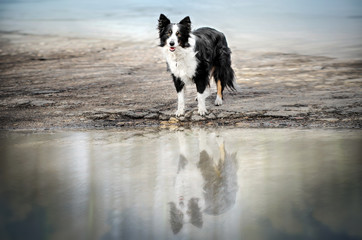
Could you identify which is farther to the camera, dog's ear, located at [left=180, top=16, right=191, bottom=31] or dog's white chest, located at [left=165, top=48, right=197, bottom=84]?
dog's white chest, located at [left=165, top=48, right=197, bottom=84]

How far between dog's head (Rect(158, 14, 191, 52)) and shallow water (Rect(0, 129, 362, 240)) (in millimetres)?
1438

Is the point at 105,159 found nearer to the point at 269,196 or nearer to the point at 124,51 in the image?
the point at 269,196

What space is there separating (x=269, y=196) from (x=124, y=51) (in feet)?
36.2

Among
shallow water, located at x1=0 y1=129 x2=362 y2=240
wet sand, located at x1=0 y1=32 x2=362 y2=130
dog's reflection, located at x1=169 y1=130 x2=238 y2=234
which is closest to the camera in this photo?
shallow water, located at x1=0 y1=129 x2=362 y2=240

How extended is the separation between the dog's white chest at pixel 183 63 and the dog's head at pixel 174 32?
0.27 ft

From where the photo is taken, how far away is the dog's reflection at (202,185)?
2314mm

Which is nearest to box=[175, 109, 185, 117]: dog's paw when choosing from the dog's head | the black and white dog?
the black and white dog

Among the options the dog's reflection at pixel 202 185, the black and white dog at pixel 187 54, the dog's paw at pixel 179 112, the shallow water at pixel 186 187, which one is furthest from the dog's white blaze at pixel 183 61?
the dog's reflection at pixel 202 185

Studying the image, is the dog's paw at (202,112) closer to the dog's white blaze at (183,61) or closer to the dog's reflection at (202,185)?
the dog's white blaze at (183,61)

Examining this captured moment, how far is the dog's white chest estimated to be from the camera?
5188 millimetres

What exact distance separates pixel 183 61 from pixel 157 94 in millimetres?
1596

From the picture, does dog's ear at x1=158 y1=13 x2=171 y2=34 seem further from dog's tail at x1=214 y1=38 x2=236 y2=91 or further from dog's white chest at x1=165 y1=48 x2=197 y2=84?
dog's tail at x1=214 y1=38 x2=236 y2=91

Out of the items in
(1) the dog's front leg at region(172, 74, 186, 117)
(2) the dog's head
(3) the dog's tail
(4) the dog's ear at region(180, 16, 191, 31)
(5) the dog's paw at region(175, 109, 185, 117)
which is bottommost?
(5) the dog's paw at region(175, 109, 185, 117)

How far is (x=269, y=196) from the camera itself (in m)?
2.48
